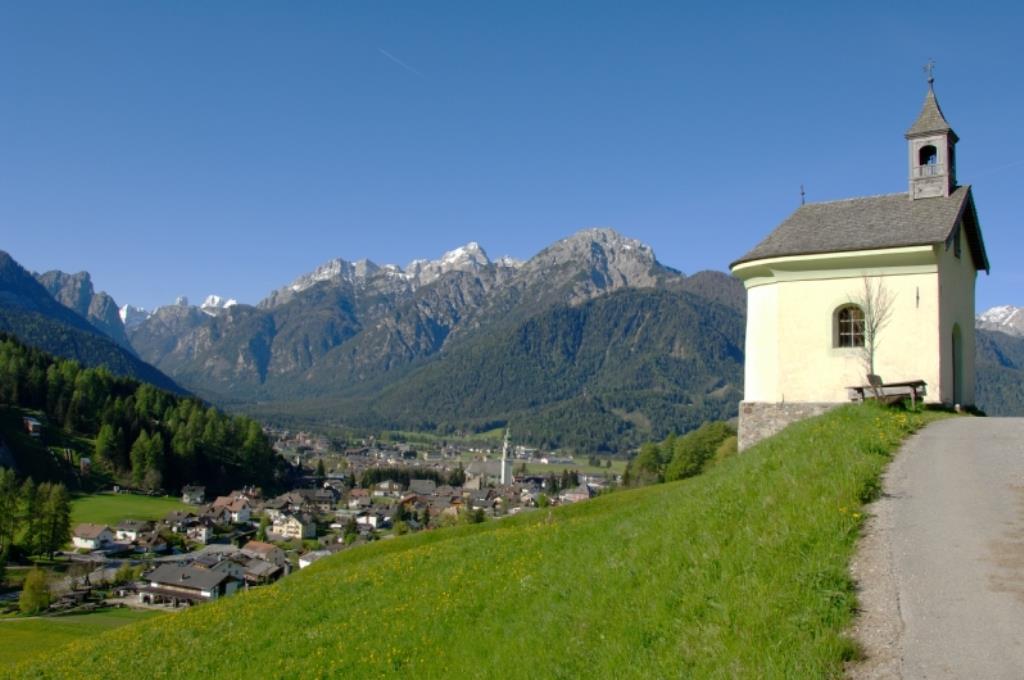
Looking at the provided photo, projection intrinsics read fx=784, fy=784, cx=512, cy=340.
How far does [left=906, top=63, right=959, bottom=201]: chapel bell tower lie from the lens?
82.2 feet

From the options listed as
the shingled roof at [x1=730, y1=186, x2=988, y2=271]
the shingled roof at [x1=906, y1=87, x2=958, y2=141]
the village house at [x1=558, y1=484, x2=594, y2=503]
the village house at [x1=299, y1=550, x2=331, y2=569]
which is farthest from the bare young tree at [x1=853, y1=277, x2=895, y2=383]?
the village house at [x1=558, y1=484, x2=594, y2=503]

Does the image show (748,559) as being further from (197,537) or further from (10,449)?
(10,449)

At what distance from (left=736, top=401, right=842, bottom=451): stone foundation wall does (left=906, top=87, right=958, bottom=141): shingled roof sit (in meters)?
9.46

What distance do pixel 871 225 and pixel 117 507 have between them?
409 feet

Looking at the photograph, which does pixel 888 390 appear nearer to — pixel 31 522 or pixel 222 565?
pixel 222 565

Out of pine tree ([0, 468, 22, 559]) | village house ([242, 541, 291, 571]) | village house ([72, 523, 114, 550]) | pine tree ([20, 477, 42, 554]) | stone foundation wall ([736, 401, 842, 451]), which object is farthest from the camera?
village house ([72, 523, 114, 550])

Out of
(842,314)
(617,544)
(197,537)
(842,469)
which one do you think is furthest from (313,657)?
(197,537)

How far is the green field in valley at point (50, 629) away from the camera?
1561 inches

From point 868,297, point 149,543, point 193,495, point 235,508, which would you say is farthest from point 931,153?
point 193,495

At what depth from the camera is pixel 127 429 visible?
151m

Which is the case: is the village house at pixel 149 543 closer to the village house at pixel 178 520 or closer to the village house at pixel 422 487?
the village house at pixel 178 520

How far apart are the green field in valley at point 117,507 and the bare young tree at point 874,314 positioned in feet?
361

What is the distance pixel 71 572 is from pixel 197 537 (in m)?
34.9

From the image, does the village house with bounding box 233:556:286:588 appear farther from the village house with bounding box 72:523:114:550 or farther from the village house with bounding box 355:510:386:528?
the village house with bounding box 355:510:386:528
